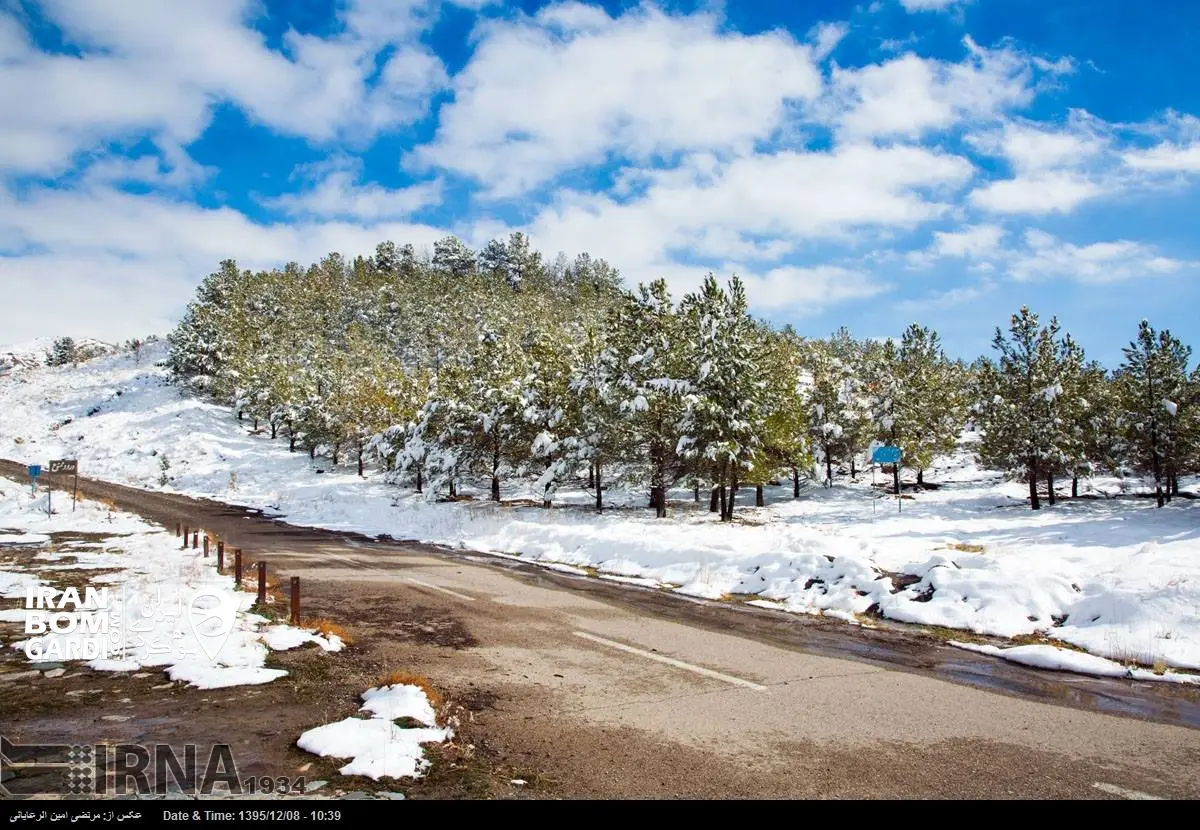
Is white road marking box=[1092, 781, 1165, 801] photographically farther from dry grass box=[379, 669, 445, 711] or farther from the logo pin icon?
the logo pin icon

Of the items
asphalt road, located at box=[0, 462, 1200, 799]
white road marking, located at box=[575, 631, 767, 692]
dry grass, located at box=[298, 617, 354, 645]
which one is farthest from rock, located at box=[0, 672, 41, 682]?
white road marking, located at box=[575, 631, 767, 692]

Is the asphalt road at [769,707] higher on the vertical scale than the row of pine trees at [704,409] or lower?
lower

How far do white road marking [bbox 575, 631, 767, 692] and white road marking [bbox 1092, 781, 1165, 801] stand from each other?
310cm

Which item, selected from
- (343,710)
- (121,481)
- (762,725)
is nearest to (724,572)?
(762,725)

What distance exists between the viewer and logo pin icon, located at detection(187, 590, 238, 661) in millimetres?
8656

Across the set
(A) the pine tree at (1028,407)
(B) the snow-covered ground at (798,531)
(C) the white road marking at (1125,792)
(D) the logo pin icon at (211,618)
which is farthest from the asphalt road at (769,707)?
(A) the pine tree at (1028,407)

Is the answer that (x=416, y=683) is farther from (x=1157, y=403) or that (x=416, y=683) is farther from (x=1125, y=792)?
(x=1157, y=403)

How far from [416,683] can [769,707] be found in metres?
3.73

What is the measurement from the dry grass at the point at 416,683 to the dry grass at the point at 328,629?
251 centimetres

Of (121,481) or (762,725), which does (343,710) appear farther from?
(121,481)

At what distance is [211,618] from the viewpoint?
9.78m

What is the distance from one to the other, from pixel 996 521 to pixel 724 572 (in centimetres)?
2746

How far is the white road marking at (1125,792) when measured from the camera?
4641 millimetres

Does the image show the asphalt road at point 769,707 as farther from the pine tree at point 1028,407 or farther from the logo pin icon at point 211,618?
the pine tree at point 1028,407
